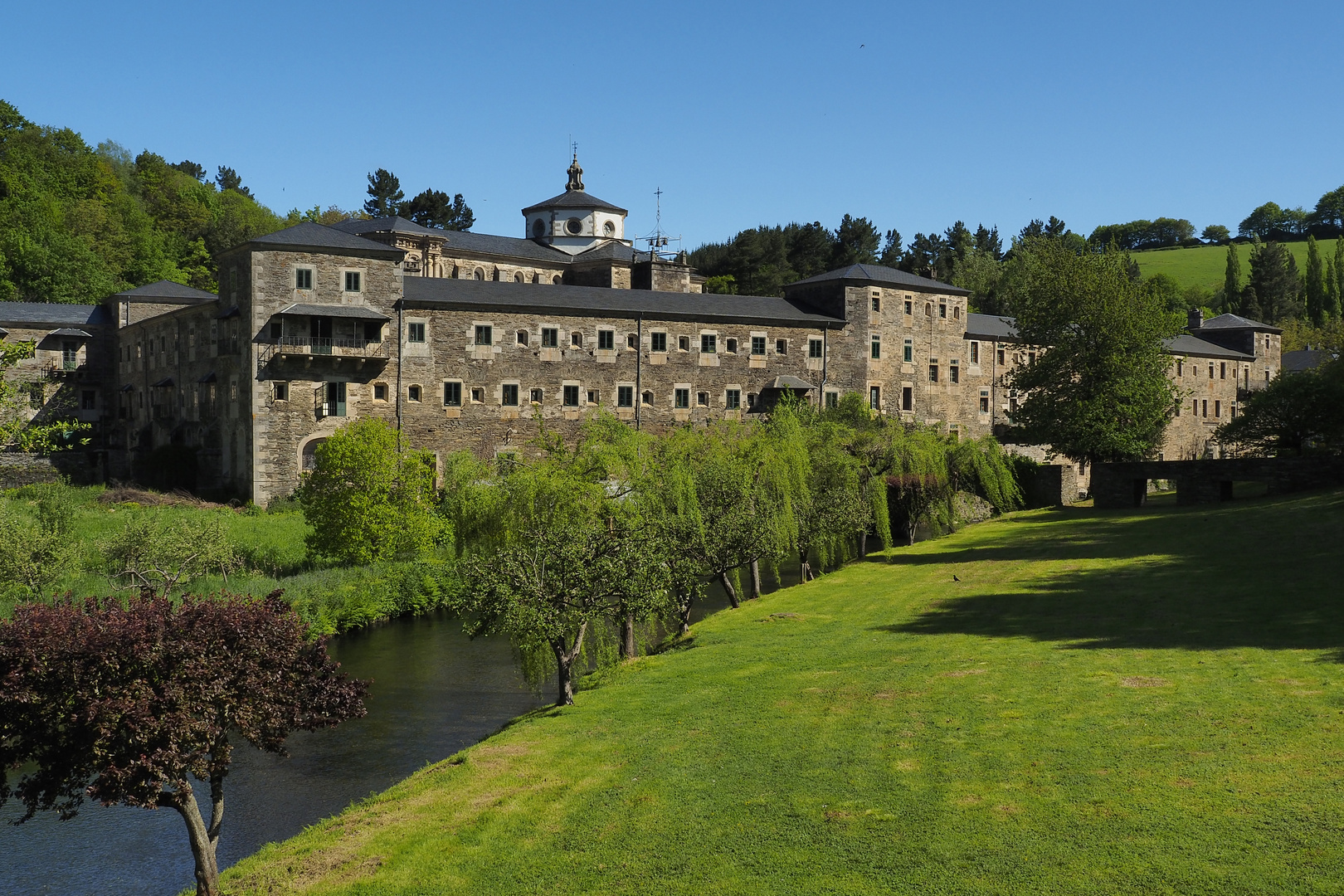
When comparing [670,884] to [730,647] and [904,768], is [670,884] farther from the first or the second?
[730,647]

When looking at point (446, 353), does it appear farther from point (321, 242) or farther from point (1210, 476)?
point (1210, 476)

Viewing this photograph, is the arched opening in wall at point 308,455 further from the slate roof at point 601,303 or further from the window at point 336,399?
the slate roof at point 601,303

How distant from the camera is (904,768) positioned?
59.7 feet

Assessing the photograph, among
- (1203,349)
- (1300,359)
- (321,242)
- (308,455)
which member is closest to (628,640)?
(308,455)

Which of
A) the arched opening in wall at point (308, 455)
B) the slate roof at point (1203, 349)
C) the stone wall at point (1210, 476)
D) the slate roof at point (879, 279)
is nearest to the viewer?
the stone wall at point (1210, 476)

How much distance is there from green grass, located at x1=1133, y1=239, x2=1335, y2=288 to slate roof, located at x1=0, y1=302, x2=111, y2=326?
414 feet

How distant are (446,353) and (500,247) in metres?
30.4

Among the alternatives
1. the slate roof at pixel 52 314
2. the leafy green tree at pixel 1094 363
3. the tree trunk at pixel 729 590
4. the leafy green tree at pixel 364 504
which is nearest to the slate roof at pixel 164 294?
the slate roof at pixel 52 314

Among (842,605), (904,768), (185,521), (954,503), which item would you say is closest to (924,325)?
(954,503)

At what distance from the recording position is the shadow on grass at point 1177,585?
83.9 ft

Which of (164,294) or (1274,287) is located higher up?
(1274,287)

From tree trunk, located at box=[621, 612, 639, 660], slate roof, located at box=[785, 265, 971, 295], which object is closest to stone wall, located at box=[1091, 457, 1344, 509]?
slate roof, located at box=[785, 265, 971, 295]

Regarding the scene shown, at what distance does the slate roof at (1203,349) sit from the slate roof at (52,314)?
78.0 metres

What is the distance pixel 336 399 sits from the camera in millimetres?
57375
